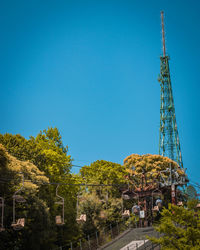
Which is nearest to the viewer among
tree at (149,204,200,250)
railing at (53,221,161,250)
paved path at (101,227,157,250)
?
tree at (149,204,200,250)

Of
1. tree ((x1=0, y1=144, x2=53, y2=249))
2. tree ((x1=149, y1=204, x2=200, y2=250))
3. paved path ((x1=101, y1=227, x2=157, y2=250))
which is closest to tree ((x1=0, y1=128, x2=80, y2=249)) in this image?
tree ((x1=0, y1=144, x2=53, y2=249))

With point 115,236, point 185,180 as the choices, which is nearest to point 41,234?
point 115,236

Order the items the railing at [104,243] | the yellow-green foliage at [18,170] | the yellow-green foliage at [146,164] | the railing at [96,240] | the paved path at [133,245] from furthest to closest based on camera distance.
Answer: the yellow-green foliage at [146,164]
the railing at [96,240]
the railing at [104,243]
the paved path at [133,245]
the yellow-green foliage at [18,170]

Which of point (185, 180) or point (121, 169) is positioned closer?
point (185, 180)

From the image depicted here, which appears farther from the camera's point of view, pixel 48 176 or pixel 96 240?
pixel 48 176

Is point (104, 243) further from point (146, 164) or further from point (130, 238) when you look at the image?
point (146, 164)

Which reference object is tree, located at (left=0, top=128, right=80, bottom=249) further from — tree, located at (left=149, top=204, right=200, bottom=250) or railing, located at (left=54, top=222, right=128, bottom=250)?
tree, located at (left=149, top=204, right=200, bottom=250)

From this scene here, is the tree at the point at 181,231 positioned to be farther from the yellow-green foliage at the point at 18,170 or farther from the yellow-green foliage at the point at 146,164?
the yellow-green foliage at the point at 146,164

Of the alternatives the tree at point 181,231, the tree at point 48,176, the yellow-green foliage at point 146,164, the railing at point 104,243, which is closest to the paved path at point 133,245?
the railing at point 104,243

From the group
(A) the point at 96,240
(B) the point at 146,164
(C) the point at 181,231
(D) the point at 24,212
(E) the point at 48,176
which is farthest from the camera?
(B) the point at 146,164

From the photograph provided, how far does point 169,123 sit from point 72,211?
33.5 m

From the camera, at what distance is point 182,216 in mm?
21797

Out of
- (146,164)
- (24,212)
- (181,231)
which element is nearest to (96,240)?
(24,212)

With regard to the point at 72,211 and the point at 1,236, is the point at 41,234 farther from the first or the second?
the point at 72,211
